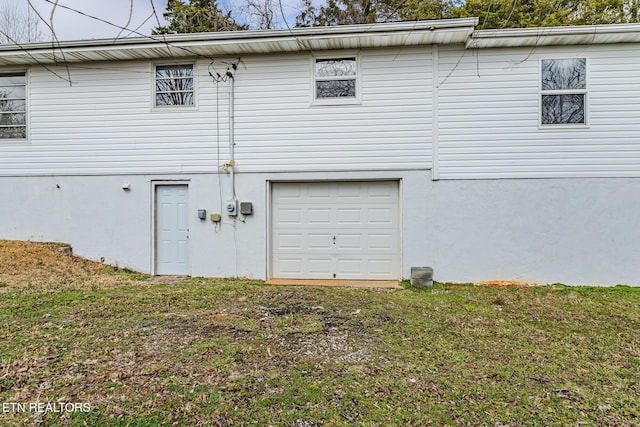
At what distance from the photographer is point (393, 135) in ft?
24.3

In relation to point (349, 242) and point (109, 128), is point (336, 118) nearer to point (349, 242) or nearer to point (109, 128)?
point (349, 242)

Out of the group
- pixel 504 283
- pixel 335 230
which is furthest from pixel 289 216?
pixel 504 283

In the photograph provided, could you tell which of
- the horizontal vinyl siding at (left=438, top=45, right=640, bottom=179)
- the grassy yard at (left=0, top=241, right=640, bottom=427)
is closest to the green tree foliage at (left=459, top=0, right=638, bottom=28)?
the horizontal vinyl siding at (left=438, top=45, right=640, bottom=179)

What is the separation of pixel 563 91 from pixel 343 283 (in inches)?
228

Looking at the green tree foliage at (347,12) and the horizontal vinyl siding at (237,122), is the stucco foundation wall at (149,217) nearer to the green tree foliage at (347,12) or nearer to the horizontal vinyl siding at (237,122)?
the horizontal vinyl siding at (237,122)

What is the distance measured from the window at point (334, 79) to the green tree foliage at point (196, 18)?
20.3 feet

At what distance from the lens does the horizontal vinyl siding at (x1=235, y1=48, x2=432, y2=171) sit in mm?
7371

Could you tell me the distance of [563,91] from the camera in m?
7.14

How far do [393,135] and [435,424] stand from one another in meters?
5.82

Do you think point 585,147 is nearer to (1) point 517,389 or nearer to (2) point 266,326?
(1) point 517,389

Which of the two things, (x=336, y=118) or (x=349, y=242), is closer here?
(x=336, y=118)

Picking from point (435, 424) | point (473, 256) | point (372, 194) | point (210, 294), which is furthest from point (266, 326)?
point (473, 256)

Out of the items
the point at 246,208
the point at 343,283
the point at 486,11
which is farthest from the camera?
the point at 486,11

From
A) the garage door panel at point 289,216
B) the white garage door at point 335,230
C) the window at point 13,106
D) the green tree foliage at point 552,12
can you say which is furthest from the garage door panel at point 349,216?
the green tree foliage at point 552,12
